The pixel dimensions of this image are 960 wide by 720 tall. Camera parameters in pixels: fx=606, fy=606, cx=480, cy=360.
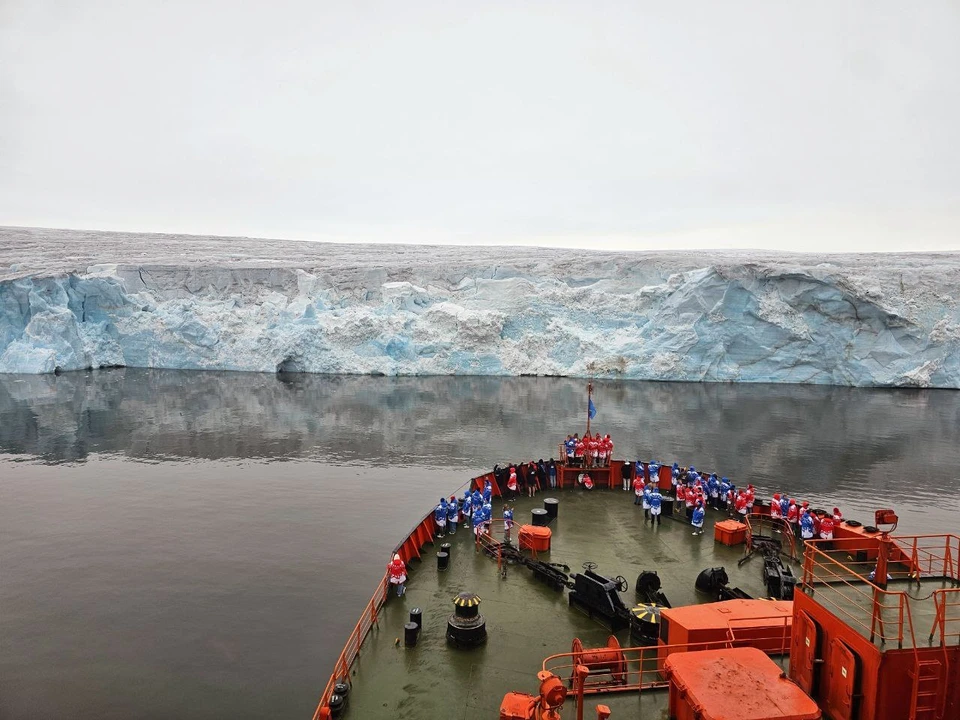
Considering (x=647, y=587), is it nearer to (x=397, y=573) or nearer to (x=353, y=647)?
(x=397, y=573)

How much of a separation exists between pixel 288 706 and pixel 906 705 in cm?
889

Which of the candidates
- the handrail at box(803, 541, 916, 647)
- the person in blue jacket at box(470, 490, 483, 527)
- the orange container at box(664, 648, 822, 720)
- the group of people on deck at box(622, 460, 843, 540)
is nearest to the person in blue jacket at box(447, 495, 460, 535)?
the person in blue jacket at box(470, 490, 483, 527)

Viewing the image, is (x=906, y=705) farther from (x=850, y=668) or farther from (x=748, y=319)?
(x=748, y=319)

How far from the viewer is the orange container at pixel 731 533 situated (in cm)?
1305

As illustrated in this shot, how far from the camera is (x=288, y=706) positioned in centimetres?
1020

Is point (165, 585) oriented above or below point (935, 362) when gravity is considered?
below

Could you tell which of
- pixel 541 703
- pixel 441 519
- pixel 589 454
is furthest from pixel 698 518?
pixel 541 703

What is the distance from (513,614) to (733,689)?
4.59 metres

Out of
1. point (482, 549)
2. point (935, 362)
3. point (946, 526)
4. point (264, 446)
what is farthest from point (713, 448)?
point (935, 362)

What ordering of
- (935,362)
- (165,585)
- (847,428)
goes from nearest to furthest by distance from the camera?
(165,585) → (847,428) → (935,362)

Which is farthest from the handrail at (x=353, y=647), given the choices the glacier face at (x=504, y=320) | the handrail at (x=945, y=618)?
the glacier face at (x=504, y=320)

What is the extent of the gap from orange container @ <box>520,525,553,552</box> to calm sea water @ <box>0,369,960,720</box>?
13.2 ft

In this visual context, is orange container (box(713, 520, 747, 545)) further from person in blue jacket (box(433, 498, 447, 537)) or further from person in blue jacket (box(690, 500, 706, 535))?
person in blue jacket (box(433, 498, 447, 537))

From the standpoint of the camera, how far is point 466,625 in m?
9.30
